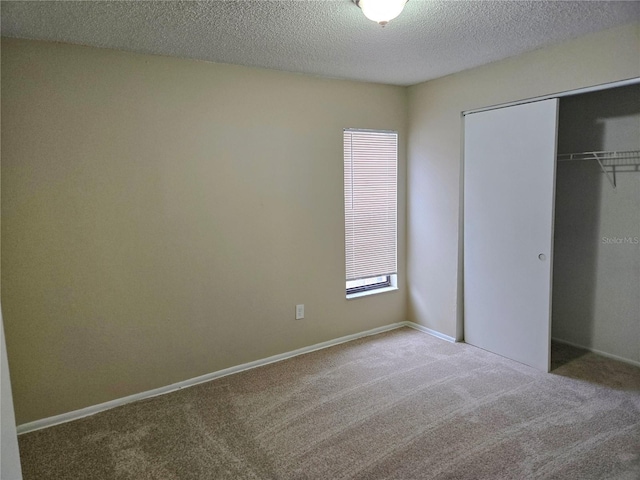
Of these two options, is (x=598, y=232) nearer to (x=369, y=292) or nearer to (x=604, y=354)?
(x=604, y=354)

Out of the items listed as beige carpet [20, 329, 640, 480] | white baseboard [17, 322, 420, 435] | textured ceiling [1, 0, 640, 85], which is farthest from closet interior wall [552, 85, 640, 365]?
white baseboard [17, 322, 420, 435]

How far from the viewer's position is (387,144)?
4.12 metres

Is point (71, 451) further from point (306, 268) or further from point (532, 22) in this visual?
point (532, 22)

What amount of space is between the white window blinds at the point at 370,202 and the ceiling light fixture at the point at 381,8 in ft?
5.64

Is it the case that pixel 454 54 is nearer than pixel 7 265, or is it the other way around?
pixel 7 265

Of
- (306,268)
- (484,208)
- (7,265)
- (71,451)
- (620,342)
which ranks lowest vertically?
(71,451)

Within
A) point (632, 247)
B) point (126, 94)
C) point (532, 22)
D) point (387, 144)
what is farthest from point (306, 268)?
point (632, 247)

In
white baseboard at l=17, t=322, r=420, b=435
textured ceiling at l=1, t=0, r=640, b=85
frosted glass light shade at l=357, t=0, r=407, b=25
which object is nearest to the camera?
frosted glass light shade at l=357, t=0, r=407, b=25

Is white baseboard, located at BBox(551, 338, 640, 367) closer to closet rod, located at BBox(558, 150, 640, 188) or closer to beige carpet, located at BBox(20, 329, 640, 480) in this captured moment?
beige carpet, located at BBox(20, 329, 640, 480)

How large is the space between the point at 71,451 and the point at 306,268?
2095mm

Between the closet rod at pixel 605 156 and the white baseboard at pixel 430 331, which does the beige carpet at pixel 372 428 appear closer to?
the white baseboard at pixel 430 331

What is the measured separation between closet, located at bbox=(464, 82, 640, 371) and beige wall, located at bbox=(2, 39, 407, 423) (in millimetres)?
1207

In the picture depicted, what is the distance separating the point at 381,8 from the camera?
2.03 m

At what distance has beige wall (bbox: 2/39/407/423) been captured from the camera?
2572 mm
